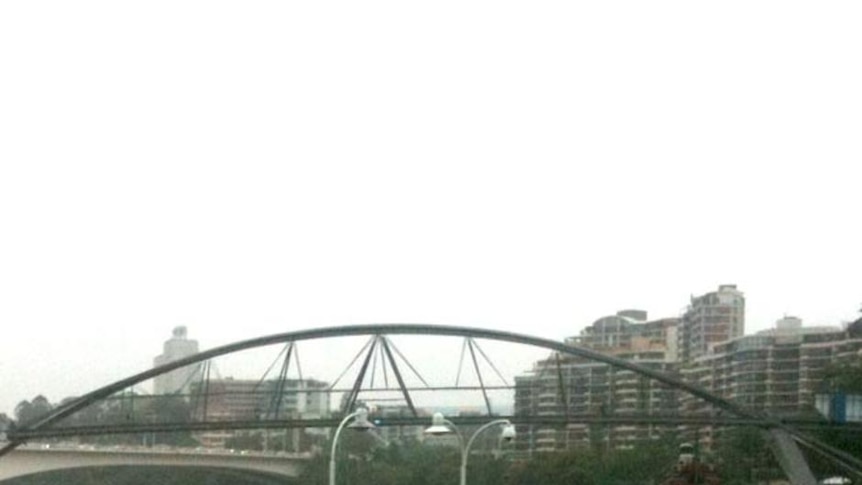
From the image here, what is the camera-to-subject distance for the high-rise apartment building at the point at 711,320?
3351 inches

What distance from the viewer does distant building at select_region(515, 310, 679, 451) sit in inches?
2272

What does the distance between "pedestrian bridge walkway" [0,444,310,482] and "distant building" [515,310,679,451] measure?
29.7ft

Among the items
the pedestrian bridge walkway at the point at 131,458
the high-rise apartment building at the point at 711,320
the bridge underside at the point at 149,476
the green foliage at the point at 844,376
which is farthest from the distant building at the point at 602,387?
the bridge underside at the point at 149,476

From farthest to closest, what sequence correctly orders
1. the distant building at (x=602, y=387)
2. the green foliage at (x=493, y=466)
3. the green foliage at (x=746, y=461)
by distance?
the green foliage at (x=493, y=466) < the green foliage at (x=746, y=461) < the distant building at (x=602, y=387)

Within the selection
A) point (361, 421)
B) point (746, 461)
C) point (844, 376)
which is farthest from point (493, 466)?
point (361, 421)

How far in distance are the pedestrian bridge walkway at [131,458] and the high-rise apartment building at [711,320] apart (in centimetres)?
2378

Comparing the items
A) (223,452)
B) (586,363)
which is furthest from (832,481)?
(223,452)

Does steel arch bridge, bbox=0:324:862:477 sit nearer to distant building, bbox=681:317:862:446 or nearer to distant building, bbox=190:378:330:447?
distant building, bbox=190:378:330:447

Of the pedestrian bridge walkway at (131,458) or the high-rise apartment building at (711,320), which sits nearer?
the pedestrian bridge walkway at (131,458)

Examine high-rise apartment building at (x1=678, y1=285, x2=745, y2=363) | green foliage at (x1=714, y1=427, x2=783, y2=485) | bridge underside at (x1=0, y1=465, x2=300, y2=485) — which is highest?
high-rise apartment building at (x1=678, y1=285, x2=745, y2=363)

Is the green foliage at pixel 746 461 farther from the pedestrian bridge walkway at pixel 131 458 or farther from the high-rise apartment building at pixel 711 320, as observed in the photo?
the high-rise apartment building at pixel 711 320

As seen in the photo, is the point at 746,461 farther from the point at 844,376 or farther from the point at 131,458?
the point at 131,458

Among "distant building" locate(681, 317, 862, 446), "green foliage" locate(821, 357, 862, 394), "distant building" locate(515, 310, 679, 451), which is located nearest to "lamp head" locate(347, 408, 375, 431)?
"distant building" locate(515, 310, 679, 451)

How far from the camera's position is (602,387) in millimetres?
64250
